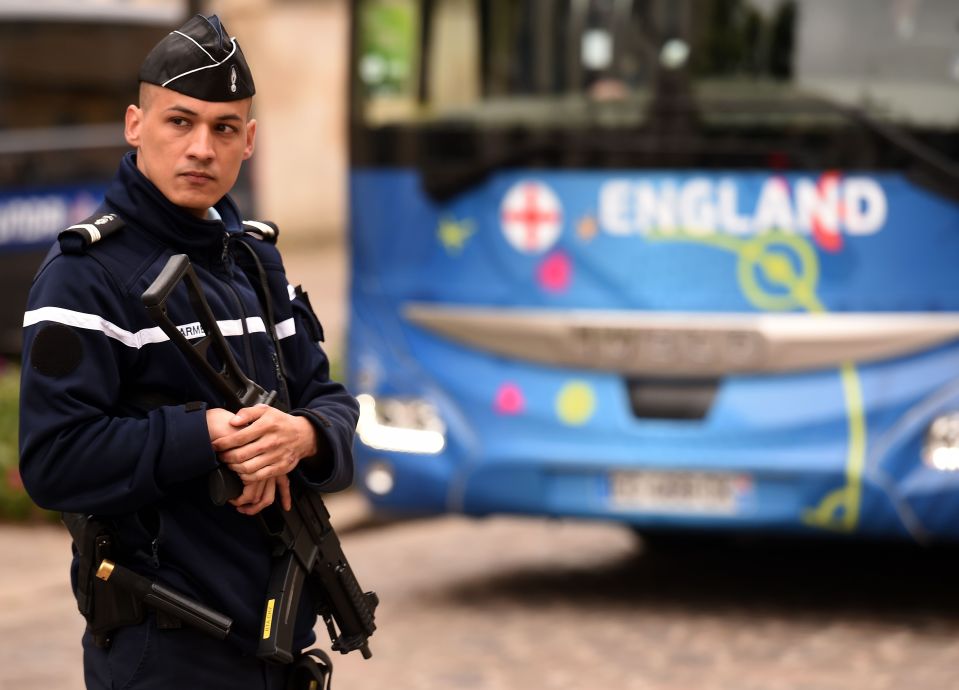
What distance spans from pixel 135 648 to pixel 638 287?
A: 4.47 m

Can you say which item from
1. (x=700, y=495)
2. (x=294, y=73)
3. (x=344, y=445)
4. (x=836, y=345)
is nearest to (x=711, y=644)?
(x=700, y=495)

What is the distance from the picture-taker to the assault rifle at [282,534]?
10.3ft

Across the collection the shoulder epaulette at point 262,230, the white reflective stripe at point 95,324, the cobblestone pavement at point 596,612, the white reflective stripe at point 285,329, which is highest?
the shoulder epaulette at point 262,230

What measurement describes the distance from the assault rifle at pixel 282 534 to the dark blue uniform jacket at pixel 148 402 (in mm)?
32

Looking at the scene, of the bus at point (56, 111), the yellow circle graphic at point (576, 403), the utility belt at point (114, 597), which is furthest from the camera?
the bus at point (56, 111)

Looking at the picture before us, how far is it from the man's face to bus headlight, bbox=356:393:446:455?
4.46m

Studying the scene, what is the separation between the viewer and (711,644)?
7.19 m

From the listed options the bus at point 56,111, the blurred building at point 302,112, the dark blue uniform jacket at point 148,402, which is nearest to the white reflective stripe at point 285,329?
the dark blue uniform jacket at point 148,402

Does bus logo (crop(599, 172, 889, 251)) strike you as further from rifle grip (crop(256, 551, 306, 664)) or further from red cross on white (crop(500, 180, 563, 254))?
rifle grip (crop(256, 551, 306, 664))

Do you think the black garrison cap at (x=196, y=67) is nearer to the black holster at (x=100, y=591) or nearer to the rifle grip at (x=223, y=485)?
the rifle grip at (x=223, y=485)

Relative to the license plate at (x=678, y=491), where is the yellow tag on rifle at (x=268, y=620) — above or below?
above

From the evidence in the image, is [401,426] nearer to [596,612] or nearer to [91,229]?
[596,612]

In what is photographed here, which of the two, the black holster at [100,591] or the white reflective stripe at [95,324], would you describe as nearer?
the white reflective stripe at [95,324]

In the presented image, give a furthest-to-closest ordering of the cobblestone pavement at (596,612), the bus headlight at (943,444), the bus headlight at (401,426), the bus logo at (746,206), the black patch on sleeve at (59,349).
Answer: the bus headlight at (401,426), the bus logo at (746,206), the bus headlight at (943,444), the cobblestone pavement at (596,612), the black patch on sleeve at (59,349)
